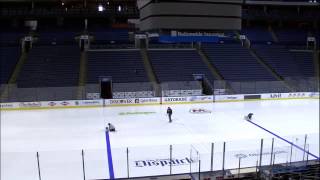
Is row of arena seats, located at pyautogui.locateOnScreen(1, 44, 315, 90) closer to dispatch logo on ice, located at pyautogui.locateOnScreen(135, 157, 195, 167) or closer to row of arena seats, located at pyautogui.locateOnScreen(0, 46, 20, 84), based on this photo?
row of arena seats, located at pyautogui.locateOnScreen(0, 46, 20, 84)

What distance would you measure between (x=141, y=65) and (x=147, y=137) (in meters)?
13.8

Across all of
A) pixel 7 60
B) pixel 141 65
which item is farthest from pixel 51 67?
pixel 141 65

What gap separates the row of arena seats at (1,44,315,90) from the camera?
84.1 feet

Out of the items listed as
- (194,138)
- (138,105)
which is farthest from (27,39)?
(194,138)

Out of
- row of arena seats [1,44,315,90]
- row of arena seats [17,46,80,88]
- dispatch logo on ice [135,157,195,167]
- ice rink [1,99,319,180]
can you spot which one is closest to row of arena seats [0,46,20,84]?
row of arena seats [1,44,315,90]

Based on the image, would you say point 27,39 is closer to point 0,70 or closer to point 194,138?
point 0,70

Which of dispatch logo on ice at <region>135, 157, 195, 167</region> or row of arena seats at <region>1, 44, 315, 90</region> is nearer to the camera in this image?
dispatch logo on ice at <region>135, 157, 195, 167</region>

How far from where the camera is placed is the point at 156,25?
4.14 metres

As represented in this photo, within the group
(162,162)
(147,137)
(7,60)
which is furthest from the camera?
(7,60)

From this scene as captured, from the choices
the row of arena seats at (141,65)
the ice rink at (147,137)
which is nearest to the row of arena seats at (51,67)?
the row of arena seats at (141,65)

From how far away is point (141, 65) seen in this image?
90.9ft

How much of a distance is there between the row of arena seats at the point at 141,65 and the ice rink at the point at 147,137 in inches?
186

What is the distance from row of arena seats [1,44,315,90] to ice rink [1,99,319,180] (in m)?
4.73

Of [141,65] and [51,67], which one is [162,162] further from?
[51,67]
